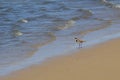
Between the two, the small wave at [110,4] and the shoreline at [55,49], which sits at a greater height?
the shoreline at [55,49]

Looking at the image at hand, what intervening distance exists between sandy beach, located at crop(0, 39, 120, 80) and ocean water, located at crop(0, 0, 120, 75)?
358 millimetres

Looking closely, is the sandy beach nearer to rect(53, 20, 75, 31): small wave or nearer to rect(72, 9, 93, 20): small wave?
rect(53, 20, 75, 31): small wave

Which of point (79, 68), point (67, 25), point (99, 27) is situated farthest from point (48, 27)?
point (79, 68)

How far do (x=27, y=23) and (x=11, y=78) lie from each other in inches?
212

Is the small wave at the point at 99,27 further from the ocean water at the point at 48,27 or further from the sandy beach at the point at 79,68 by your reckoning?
the sandy beach at the point at 79,68

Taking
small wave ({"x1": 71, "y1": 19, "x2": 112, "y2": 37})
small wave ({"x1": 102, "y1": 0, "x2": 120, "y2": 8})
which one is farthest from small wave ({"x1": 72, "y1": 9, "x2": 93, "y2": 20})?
small wave ({"x1": 102, "y1": 0, "x2": 120, "y2": 8})

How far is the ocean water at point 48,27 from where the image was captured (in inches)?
370

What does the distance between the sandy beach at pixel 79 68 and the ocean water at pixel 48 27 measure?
14.1 inches

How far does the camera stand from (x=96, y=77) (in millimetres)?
7574

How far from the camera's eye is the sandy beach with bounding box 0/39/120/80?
7703 millimetres

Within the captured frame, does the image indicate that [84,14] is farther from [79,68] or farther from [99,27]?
[79,68]

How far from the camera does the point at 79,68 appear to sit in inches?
319

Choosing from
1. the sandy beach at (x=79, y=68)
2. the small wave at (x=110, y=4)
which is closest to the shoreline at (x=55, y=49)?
the sandy beach at (x=79, y=68)

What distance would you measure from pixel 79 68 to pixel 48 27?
4.31 m
